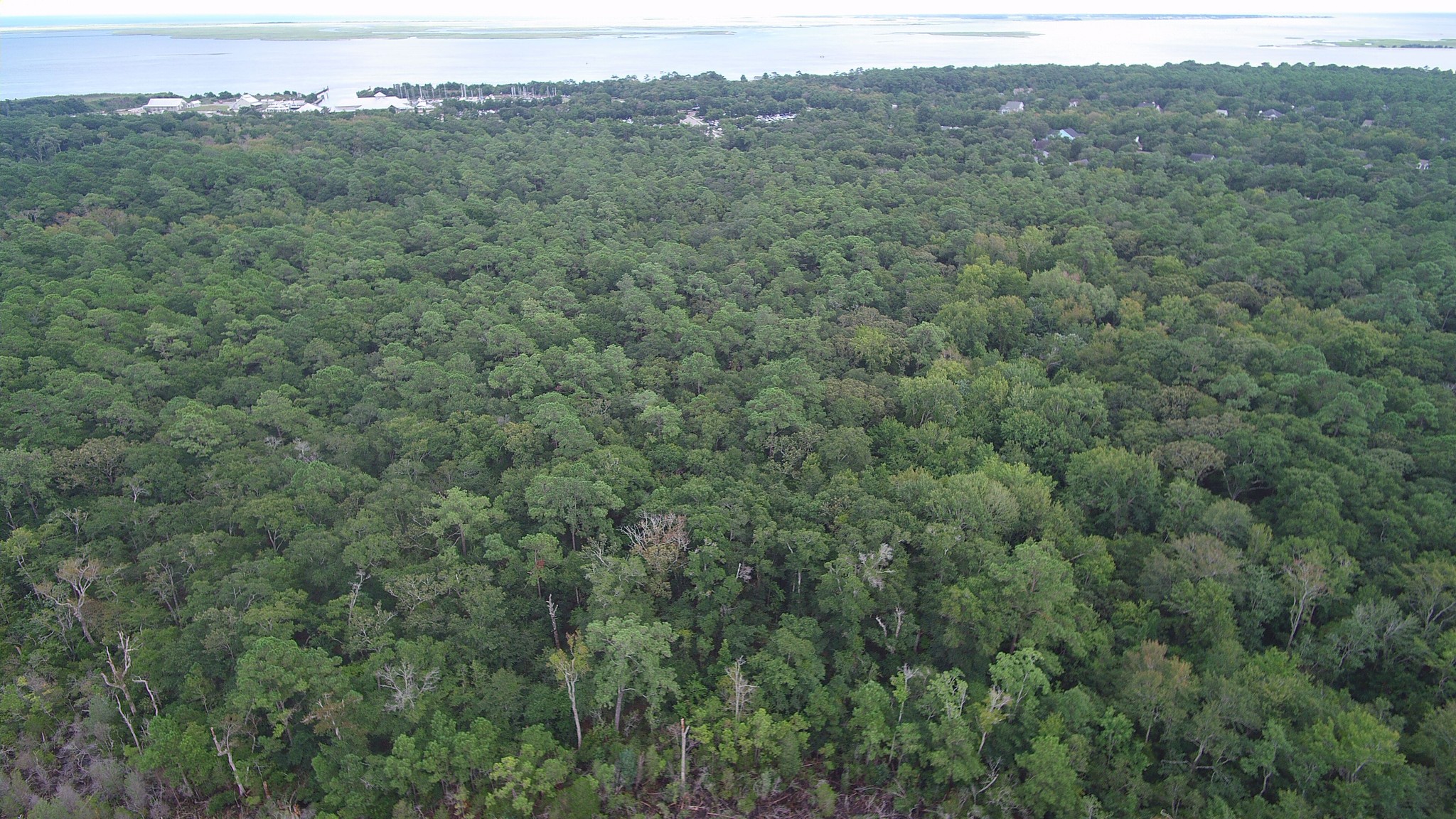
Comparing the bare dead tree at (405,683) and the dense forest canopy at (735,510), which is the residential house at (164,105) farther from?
the bare dead tree at (405,683)

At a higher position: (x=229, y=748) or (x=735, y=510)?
(x=735, y=510)

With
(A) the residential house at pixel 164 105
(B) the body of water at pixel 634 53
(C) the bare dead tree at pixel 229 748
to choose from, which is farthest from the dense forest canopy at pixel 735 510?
(B) the body of water at pixel 634 53

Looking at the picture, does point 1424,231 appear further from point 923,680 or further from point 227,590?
point 227,590

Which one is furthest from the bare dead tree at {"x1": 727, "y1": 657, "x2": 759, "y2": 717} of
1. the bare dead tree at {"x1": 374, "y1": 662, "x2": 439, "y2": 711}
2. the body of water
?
the body of water

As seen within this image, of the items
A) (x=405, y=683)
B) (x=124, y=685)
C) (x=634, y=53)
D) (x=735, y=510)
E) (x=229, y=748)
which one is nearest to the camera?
(x=229, y=748)

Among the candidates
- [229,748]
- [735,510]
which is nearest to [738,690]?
[735,510]

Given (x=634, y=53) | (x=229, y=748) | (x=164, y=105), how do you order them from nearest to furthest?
(x=229, y=748), (x=164, y=105), (x=634, y=53)

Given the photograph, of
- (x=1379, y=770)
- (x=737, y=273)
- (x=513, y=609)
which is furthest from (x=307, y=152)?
(x=1379, y=770)

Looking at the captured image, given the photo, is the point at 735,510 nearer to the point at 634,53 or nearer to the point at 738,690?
the point at 738,690
